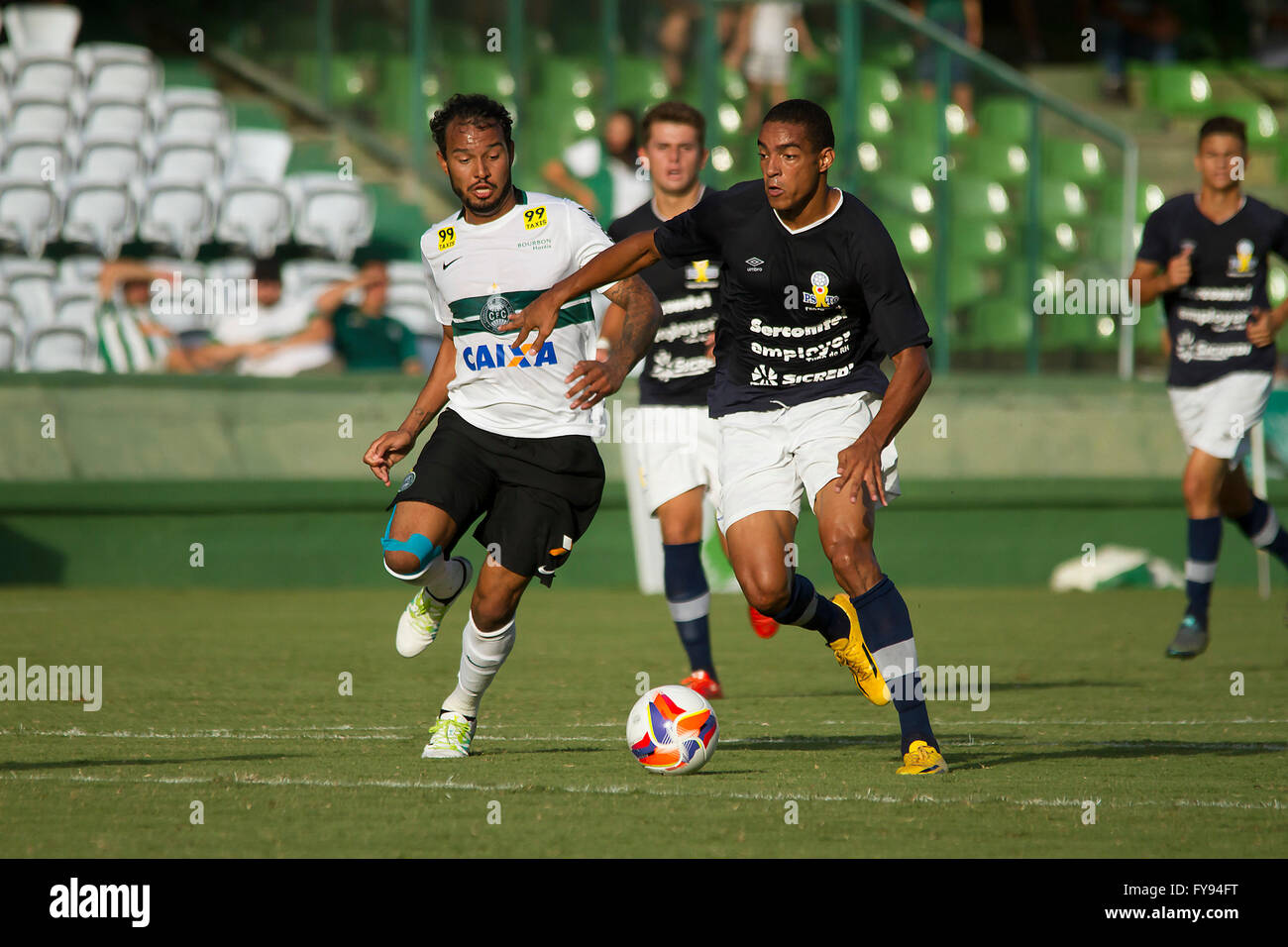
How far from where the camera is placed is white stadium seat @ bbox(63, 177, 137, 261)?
15.5m

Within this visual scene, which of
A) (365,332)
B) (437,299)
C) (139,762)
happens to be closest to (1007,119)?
(365,332)

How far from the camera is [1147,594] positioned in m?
13.1

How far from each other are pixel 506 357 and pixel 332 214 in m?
10.1

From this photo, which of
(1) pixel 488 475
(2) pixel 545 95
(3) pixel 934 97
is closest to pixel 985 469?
(3) pixel 934 97

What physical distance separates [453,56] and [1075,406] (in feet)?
19.5

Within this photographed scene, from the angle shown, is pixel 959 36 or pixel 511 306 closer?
pixel 511 306

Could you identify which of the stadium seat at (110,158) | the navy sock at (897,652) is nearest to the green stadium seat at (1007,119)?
the stadium seat at (110,158)

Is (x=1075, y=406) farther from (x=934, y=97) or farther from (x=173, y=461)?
(x=173, y=461)

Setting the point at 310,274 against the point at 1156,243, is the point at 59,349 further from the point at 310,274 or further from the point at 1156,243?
the point at 1156,243

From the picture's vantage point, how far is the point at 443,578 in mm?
6125

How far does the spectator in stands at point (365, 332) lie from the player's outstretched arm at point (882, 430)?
901 centimetres

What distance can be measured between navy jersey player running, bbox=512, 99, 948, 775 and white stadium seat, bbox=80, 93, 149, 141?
11.4 meters

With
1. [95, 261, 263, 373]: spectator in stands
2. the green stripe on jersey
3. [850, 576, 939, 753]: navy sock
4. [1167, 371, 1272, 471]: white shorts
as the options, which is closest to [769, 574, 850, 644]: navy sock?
[850, 576, 939, 753]: navy sock

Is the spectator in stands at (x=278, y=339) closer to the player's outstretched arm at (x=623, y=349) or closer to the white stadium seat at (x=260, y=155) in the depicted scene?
the white stadium seat at (x=260, y=155)
